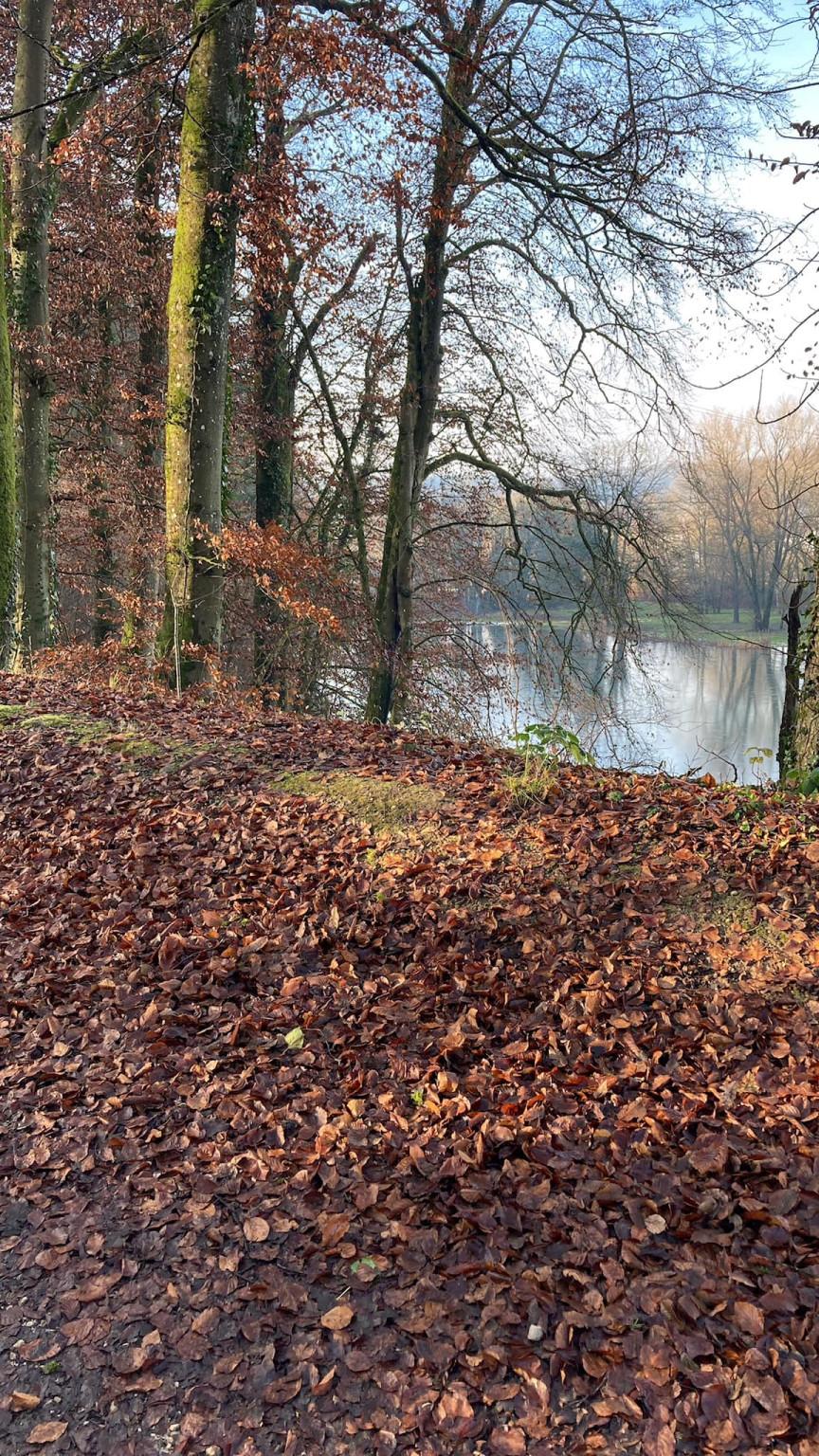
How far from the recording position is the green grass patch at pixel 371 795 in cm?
489

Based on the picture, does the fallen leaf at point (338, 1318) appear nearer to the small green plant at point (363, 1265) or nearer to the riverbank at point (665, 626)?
the small green plant at point (363, 1265)

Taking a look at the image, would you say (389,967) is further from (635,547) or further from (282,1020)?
(635,547)

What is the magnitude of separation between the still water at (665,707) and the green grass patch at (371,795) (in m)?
0.96

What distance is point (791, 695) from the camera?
589 cm

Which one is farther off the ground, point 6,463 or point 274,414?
point 274,414

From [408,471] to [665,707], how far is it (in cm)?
856

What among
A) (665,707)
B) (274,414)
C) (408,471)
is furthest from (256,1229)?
(665,707)

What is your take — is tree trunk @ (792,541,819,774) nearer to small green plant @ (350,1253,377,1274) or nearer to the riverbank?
the riverbank

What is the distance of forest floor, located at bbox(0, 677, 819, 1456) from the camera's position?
2.32m

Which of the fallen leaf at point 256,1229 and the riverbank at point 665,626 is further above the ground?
the riverbank at point 665,626

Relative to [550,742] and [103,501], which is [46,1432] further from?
[103,501]

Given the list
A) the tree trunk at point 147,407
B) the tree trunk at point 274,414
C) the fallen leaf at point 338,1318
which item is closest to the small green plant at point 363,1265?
the fallen leaf at point 338,1318

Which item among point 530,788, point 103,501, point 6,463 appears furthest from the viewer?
point 103,501

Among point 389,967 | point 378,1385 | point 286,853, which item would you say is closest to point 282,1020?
point 389,967
